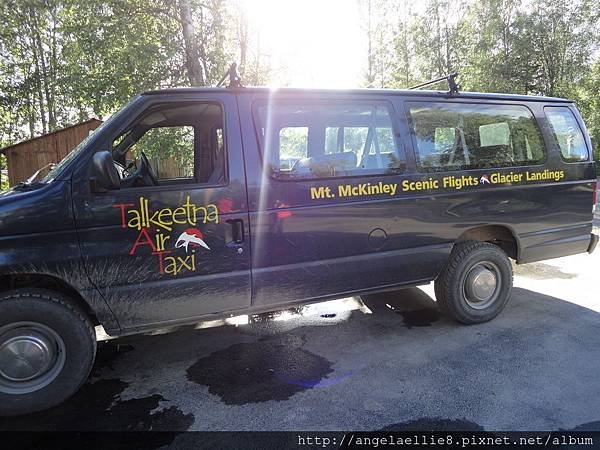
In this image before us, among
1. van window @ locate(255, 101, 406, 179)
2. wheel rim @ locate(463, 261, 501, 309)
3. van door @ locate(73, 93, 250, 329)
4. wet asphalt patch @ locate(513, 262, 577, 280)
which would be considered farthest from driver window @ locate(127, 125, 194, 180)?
wet asphalt patch @ locate(513, 262, 577, 280)

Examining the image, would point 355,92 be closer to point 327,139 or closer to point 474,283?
point 327,139

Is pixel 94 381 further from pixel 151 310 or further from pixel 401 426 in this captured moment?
pixel 401 426

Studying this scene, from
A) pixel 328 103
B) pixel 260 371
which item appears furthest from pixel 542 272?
pixel 260 371

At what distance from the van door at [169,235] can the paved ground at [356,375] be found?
600 millimetres

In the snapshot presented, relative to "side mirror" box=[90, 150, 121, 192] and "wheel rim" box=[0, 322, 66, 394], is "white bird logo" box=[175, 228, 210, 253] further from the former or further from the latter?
"wheel rim" box=[0, 322, 66, 394]

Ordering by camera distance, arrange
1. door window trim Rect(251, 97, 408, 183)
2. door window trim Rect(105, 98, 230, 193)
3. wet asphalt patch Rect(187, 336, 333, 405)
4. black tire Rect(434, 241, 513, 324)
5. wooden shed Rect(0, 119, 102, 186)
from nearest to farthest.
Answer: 1. door window trim Rect(105, 98, 230, 193)
2. wet asphalt patch Rect(187, 336, 333, 405)
3. door window trim Rect(251, 97, 408, 183)
4. black tire Rect(434, 241, 513, 324)
5. wooden shed Rect(0, 119, 102, 186)

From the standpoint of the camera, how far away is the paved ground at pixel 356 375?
101 inches

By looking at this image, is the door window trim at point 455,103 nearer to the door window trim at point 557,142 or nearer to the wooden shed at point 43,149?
the door window trim at point 557,142

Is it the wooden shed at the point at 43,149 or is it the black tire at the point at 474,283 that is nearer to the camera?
the black tire at the point at 474,283

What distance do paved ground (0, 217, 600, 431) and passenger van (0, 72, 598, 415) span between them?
1.20ft

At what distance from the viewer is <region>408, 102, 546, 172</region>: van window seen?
3.55m

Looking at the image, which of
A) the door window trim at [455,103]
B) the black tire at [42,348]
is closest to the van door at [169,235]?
the black tire at [42,348]

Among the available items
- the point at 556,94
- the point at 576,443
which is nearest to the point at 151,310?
the point at 576,443

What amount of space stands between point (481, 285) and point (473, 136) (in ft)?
4.79
